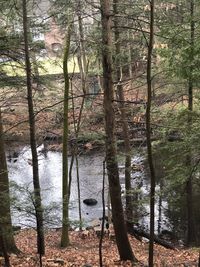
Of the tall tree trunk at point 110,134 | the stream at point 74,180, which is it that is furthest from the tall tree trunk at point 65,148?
the stream at point 74,180

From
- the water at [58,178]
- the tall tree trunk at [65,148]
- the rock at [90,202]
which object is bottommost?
the rock at [90,202]

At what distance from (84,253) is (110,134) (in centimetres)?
468

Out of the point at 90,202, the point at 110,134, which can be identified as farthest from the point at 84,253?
the point at 90,202

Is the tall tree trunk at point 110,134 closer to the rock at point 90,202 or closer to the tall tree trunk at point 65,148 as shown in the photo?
the tall tree trunk at point 65,148

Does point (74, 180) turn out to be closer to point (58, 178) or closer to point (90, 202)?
point (58, 178)

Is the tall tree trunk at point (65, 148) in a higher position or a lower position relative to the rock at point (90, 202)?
higher

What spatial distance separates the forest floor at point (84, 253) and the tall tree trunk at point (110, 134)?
653mm

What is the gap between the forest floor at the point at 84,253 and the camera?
425 inches

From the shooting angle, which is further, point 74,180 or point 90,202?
point 74,180

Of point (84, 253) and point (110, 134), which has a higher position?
point (110, 134)

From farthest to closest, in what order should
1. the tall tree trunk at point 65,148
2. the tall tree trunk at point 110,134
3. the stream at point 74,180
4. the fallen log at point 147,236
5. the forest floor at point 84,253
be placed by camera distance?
1. the stream at point 74,180
2. the fallen log at point 147,236
3. the tall tree trunk at point 65,148
4. the forest floor at point 84,253
5. the tall tree trunk at point 110,134

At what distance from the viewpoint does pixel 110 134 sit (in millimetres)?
10141

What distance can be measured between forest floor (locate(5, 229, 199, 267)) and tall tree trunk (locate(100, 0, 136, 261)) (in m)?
0.65

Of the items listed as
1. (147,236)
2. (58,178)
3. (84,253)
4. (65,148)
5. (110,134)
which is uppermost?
(110,134)
